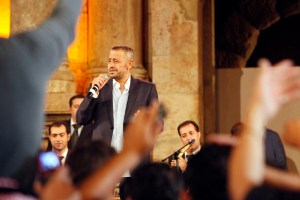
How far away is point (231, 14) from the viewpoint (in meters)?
10.3

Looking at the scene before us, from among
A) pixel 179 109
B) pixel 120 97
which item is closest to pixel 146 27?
pixel 179 109

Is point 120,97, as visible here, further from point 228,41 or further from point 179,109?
point 228,41

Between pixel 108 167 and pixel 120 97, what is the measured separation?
390 cm

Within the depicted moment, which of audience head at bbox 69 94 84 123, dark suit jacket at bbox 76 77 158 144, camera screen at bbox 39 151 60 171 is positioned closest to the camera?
camera screen at bbox 39 151 60 171

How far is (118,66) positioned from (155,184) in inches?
138

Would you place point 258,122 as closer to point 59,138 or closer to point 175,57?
point 59,138

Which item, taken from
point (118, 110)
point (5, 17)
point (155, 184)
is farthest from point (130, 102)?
point (155, 184)

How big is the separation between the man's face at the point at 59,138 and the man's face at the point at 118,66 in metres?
0.63

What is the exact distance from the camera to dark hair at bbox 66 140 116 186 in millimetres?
2002

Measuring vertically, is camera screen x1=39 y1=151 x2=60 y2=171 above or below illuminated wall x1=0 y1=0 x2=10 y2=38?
below

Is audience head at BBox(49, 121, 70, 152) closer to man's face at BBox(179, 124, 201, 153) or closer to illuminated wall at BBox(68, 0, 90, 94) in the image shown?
man's face at BBox(179, 124, 201, 153)

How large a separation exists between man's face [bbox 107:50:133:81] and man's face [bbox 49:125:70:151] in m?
0.63

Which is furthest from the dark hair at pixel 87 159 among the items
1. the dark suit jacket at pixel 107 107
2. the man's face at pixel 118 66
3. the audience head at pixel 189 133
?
the audience head at pixel 189 133

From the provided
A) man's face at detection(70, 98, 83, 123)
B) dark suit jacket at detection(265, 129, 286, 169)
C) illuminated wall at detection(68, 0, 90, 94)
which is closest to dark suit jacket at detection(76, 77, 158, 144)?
man's face at detection(70, 98, 83, 123)
